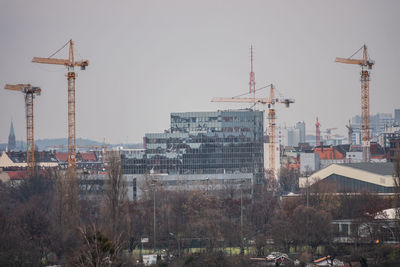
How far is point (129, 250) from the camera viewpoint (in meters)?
53.2

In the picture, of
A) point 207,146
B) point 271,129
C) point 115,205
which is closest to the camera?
point 115,205

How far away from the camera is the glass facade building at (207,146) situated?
107 meters

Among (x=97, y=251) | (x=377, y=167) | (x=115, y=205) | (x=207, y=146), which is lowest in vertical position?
(x=97, y=251)

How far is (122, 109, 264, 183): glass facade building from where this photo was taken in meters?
107

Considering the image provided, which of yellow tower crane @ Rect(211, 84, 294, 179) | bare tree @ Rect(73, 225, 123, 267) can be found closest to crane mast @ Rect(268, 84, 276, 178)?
yellow tower crane @ Rect(211, 84, 294, 179)

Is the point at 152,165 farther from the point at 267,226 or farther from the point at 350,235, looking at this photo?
the point at 350,235

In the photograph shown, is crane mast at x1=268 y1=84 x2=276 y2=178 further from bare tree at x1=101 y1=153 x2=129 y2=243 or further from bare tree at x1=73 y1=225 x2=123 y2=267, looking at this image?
bare tree at x1=73 y1=225 x2=123 y2=267

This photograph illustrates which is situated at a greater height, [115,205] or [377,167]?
[377,167]

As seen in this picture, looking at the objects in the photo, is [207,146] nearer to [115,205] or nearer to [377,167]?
[377,167]

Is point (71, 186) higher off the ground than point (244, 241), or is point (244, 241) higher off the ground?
point (71, 186)

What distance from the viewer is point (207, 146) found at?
110 metres

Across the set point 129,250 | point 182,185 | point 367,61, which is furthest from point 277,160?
point 129,250

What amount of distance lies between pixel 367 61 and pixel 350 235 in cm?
7946

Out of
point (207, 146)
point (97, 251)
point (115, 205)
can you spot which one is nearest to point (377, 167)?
point (207, 146)
